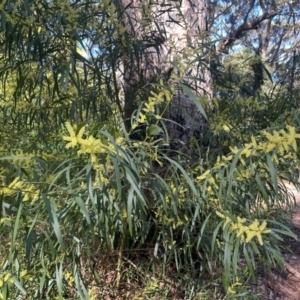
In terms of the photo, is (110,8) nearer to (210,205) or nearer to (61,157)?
(61,157)

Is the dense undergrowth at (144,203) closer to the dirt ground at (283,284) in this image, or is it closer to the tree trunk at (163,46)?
the tree trunk at (163,46)

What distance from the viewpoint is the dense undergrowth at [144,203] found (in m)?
1.08

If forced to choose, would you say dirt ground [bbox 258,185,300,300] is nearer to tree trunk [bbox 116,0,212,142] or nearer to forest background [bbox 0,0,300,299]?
forest background [bbox 0,0,300,299]

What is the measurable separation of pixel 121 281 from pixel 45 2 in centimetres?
115

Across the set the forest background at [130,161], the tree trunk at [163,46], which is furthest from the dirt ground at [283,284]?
the tree trunk at [163,46]

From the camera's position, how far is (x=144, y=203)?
3.50ft

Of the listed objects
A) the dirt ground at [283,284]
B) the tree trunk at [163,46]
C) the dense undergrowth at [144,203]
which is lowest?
the dirt ground at [283,284]

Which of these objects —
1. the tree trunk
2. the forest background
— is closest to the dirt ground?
the forest background

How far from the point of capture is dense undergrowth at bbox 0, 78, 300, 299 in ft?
3.53

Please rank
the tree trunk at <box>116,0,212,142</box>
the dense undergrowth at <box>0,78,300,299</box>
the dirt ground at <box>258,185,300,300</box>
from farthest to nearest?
the dirt ground at <box>258,185,300,300</box> → the tree trunk at <box>116,0,212,142</box> → the dense undergrowth at <box>0,78,300,299</box>

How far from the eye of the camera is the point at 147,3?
1.65 metres

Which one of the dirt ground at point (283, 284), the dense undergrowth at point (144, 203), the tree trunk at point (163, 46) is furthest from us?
the dirt ground at point (283, 284)

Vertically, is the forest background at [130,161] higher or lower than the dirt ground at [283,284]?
higher

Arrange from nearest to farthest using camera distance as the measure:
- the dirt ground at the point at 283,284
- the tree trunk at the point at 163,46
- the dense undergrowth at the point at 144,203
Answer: the dense undergrowth at the point at 144,203, the tree trunk at the point at 163,46, the dirt ground at the point at 283,284
